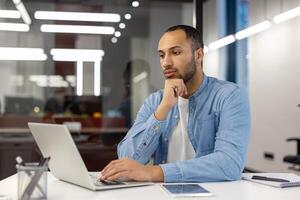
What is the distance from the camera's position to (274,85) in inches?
224

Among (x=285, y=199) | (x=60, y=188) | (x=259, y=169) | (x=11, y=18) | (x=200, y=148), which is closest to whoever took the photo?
(x=285, y=199)

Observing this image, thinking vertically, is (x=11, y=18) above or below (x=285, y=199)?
above

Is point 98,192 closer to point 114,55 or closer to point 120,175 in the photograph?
point 120,175

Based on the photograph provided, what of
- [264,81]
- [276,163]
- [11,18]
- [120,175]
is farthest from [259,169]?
[120,175]

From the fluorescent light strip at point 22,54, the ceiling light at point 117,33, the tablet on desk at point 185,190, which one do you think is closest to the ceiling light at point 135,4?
the ceiling light at point 117,33

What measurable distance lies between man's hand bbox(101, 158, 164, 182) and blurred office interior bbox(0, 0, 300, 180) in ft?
10.5

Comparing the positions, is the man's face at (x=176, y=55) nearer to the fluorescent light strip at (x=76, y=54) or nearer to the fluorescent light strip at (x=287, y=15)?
the fluorescent light strip at (x=76, y=54)

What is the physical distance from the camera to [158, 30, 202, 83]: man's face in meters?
1.87

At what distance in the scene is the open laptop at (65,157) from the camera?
48.3 inches

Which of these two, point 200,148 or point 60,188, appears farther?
point 200,148

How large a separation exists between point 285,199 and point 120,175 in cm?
54

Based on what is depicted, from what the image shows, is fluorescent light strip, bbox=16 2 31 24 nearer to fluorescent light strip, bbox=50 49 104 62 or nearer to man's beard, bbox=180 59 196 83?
fluorescent light strip, bbox=50 49 104 62

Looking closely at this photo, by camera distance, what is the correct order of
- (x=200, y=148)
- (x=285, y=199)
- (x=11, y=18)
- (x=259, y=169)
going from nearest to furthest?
(x=285, y=199) < (x=200, y=148) < (x=11, y=18) < (x=259, y=169)

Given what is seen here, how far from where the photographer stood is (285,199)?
1.20 meters
